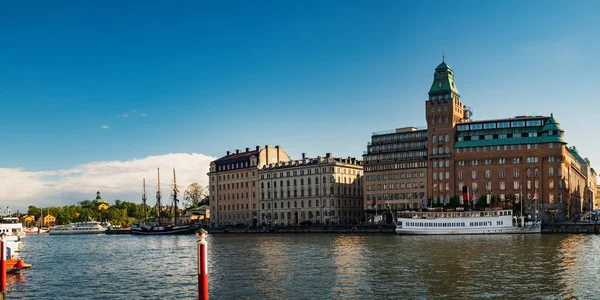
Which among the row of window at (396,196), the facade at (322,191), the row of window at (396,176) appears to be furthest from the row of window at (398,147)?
the row of window at (396,196)

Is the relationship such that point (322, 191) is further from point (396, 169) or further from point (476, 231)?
point (476, 231)

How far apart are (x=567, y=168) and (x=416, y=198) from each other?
39.8m

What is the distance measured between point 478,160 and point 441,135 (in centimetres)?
1189

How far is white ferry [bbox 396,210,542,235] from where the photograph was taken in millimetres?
133500

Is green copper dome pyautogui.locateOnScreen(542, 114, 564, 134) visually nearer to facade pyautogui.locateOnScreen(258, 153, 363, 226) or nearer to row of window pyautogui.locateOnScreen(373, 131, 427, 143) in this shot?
row of window pyautogui.locateOnScreen(373, 131, 427, 143)

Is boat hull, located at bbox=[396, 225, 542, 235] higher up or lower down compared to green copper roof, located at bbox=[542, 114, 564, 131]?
lower down

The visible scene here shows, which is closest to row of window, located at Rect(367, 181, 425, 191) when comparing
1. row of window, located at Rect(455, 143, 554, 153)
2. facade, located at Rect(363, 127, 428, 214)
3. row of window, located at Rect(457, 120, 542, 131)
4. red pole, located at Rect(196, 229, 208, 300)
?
facade, located at Rect(363, 127, 428, 214)

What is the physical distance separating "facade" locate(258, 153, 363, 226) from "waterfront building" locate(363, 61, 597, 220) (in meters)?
10.1

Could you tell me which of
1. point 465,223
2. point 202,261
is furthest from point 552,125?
point 202,261

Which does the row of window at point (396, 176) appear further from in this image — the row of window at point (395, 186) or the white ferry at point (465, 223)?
the white ferry at point (465, 223)

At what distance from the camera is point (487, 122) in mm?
166375

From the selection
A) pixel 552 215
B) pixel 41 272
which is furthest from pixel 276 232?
pixel 41 272

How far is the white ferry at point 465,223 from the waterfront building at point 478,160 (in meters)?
15.2

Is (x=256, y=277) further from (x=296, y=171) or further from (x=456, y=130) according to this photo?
(x=296, y=171)
